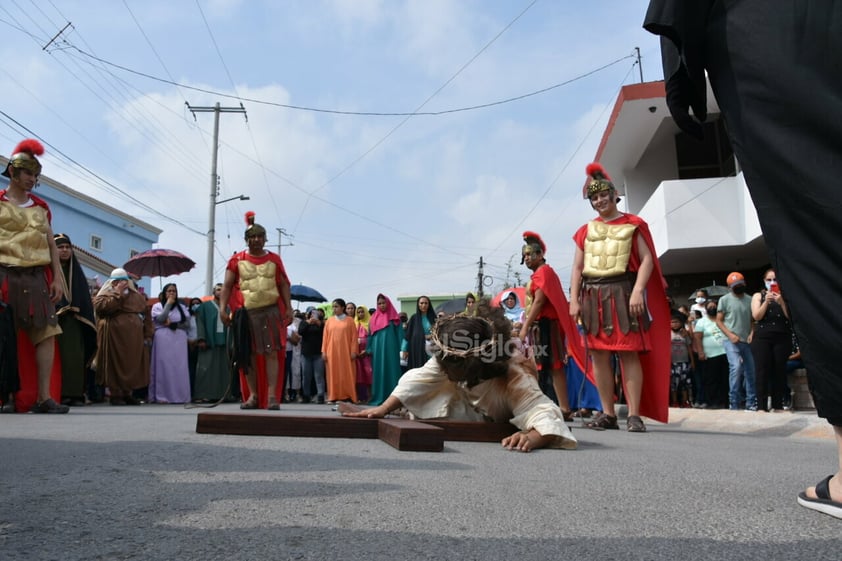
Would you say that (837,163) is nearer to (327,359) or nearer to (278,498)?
(278,498)

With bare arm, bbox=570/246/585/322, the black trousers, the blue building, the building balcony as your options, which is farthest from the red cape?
the blue building

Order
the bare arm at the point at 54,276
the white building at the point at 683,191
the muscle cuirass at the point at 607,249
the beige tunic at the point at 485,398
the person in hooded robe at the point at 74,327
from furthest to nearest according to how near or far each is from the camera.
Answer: the white building at the point at 683,191, the person in hooded robe at the point at 74,327, the bare arm at the point at 54,276, the muscle cuirass at the point at 607,249, the beige tunic at the point at 485,398

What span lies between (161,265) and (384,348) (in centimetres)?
525

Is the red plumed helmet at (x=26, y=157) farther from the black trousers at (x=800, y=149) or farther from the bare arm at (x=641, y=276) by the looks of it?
the black trousers at (x=800, y=149)

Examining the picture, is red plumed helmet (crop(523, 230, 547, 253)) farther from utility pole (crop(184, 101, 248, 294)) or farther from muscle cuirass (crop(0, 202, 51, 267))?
utility pole (crop(184, 101, 248, 294))

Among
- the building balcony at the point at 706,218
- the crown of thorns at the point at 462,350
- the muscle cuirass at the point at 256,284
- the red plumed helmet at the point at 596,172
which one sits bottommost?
the crown of thorns at the point at 462,350

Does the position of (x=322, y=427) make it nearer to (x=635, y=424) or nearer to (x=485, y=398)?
(x=485, y=398)

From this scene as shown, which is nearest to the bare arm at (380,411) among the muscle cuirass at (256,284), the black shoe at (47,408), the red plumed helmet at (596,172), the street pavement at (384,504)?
the street pavement at (384,504)

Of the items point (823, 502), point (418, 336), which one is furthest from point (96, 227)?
point (823, 502)

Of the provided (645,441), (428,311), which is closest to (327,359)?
(428,311)

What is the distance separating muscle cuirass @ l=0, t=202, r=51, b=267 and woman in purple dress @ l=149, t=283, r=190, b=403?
17.7ft

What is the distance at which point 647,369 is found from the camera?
18.8 feet

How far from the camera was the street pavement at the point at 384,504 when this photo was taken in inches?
59.8

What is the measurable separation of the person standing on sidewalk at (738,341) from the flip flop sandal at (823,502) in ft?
23.3
